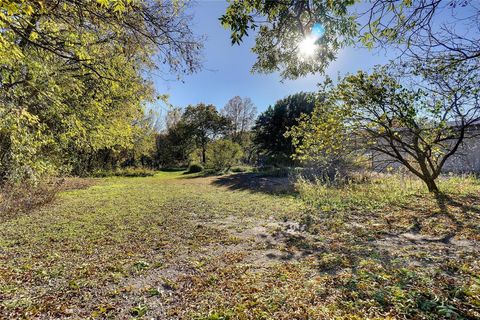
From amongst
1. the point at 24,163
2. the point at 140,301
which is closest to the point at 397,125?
the point at 140,301

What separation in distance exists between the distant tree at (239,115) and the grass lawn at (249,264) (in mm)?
29099

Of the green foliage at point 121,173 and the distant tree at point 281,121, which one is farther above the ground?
the distant tree at point 281,121

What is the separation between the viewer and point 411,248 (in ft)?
10.1

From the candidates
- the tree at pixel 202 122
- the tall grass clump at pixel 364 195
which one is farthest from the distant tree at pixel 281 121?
the tall grass clump at pixel 364 195

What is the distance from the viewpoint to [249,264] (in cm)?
287

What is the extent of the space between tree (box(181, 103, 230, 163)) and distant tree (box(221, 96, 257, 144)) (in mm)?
1780

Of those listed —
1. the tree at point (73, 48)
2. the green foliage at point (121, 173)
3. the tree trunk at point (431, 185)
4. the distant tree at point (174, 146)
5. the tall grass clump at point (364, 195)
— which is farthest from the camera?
the distant tree at point (174, 146)

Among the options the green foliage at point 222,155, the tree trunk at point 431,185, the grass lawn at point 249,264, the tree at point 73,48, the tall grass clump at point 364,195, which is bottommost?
the grass lawn at point 249,264

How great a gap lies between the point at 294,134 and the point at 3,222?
6.83 m

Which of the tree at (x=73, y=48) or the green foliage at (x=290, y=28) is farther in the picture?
the tree at (x=73, y=48)

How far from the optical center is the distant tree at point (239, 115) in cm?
3394

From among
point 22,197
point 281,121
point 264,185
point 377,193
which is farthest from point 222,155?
point 22,197

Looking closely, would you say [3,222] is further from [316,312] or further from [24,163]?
[316,312]

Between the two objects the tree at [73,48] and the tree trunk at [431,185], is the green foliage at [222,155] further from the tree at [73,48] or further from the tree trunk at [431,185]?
the tree trunk at [431,185]
